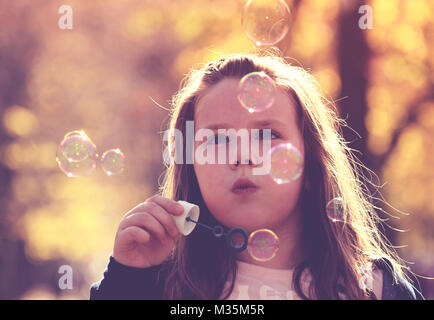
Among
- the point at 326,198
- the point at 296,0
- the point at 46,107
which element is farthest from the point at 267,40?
the point at 46,107

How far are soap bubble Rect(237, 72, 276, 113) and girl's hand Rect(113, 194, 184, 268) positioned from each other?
18.8 inches

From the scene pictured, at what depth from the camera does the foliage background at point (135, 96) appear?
6293 millimetres

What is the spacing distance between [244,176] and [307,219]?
476 millimetres

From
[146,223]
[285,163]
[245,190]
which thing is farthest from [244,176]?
[146,223]

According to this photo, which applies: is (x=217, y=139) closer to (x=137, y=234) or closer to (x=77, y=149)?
(x=137, y=234)

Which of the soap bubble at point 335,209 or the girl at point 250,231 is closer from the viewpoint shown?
the girl at point 250,231

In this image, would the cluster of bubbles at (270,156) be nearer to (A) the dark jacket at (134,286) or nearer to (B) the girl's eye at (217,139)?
(B) the girl's eye at (217,139)

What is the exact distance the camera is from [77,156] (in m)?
3.04

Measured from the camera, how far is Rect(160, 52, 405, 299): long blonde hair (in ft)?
6.77

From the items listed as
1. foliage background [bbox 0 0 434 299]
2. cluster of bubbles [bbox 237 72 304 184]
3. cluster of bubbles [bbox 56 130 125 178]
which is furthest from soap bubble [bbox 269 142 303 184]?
foliage background [bbox 0 0 434 299]

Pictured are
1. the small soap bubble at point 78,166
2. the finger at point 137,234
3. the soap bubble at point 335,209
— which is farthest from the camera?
the small soap bubble at point 78,166

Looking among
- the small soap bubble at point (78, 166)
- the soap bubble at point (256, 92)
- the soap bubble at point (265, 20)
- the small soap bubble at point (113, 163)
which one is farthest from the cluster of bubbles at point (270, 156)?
the small soap bubble at point (78, 166)

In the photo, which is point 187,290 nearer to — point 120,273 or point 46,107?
point 120,273

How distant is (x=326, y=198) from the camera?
7.64 feet
